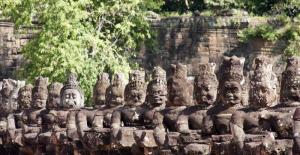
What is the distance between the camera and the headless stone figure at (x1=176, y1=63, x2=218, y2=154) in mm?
9000

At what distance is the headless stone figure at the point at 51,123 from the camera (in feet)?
38.6

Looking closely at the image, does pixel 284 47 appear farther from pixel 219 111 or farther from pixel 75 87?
pixel 219 111

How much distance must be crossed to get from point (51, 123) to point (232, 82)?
399cm

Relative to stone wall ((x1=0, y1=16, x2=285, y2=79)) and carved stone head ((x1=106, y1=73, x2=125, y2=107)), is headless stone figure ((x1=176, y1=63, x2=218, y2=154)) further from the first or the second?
stone wall ((x1=0, y1=16, x2=285, y2=79))

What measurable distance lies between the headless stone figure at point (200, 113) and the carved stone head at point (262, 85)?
0.63 metres

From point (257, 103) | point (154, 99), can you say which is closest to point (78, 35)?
point (154, 99)

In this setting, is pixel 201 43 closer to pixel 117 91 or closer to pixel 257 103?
pixel 117 91

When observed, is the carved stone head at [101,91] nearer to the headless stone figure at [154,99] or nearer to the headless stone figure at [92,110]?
the headless stone figure at [92,110]

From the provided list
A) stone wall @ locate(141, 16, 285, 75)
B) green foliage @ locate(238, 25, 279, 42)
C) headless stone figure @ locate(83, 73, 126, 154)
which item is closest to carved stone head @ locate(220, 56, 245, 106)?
headless stone figure @ locate(83, 73, 126, 154)

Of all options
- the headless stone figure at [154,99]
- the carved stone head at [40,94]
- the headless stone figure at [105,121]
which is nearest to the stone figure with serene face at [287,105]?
the headless stone figure at [154,99]

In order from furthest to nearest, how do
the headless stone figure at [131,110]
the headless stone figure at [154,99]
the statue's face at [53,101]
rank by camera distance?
the statue's face at [53,101] < the headless stone figure at [131,110] < the headless stone figure at [154,99]

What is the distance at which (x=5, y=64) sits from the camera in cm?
2355

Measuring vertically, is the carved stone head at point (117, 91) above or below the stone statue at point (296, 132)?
above

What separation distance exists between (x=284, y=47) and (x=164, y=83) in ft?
35.4
